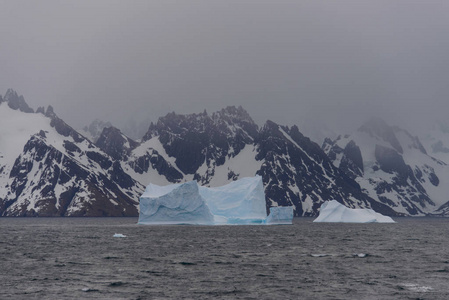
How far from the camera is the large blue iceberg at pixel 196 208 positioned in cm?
16850

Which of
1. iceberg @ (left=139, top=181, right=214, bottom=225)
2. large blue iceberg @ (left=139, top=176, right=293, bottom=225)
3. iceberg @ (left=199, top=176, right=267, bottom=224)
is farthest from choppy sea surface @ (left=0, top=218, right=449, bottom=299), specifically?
iceberg @ (left=199, top=176, right=267, bottom=224)

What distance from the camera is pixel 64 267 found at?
64.9 meters

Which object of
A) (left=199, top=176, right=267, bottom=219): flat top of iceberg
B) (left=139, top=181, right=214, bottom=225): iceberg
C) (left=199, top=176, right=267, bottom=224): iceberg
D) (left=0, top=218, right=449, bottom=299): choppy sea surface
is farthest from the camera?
(left=199, top=176, right=267, bottom=219): flat top of iceberg

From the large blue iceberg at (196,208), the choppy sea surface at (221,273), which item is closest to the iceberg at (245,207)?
the large blue iceberg at (196,208)

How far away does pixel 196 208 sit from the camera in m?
171

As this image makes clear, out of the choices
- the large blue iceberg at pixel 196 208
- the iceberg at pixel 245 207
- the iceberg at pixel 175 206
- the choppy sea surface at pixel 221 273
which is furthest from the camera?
the iceberg at pixel 245 207

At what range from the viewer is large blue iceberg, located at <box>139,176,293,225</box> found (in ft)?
553

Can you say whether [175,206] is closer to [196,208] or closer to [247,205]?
[196,208]

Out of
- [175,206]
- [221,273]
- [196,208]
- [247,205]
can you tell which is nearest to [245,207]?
[247,205]

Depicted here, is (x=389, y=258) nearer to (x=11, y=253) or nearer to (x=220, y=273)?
(x=220, y=273)

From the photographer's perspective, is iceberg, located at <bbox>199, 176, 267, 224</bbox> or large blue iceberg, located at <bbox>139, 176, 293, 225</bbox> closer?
large blue iceberg, located at <bbox>139, 176, 293, 225</bbox>

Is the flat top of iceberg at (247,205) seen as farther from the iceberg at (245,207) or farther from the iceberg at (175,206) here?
the iceberg at (175,206)

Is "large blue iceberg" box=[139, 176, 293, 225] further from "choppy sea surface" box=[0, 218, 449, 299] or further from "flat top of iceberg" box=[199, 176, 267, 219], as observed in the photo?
"choppy sea surface" box=[0, 218, 449, 299]

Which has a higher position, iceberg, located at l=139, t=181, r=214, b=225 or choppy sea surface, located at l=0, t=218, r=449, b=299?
iceberg, located at l=139, t=181, r=214, b=225
